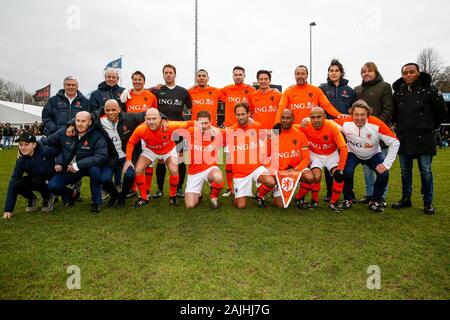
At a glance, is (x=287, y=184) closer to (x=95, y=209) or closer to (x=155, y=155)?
(x=155, y=155)

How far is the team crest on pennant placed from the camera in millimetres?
4887

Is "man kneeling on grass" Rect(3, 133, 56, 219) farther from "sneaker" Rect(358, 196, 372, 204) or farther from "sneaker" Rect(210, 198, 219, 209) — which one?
"sneaker" Rect(358, 196, 372, 204)

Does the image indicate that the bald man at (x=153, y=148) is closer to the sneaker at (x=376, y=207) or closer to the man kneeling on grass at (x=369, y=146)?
the man kneeling on grass at (x=369, y=146)

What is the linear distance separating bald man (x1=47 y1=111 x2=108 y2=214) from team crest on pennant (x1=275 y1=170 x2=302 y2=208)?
2.81 metres

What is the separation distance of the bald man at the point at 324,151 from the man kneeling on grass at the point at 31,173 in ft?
13.4

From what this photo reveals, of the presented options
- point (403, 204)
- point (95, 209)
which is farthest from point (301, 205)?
point (95, 209)

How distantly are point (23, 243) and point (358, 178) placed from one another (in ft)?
24.3

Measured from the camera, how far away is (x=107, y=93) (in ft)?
19.6

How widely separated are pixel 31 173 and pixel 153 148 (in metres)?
1.91

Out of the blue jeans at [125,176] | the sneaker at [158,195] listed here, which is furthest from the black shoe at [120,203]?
the sneaker at [158,195]
